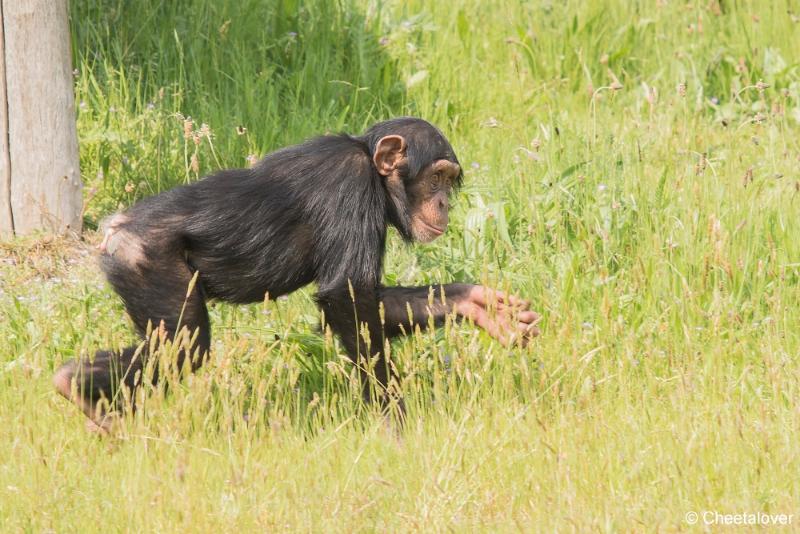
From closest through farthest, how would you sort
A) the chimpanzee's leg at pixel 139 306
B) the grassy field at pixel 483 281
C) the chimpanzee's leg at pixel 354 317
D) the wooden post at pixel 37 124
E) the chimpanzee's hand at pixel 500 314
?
the grassy field at pixel 483 281 → the chimpanzee's hand at pixel 500 314 → the chimpanzee's leg at pixel 139 306 → the chimpanzee's leg at pixel 354 317 → the wooden post at pixel 37 124

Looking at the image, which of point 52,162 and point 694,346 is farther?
point 52,162

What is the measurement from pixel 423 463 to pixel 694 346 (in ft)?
5.03

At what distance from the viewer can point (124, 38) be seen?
7410mm

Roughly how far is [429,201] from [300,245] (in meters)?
0.59

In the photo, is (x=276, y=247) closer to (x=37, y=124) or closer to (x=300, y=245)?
(x=300, y=245)

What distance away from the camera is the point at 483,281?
416 centimetres

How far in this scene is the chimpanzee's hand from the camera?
13.6 ft

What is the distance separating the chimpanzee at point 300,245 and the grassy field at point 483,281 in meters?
0.17

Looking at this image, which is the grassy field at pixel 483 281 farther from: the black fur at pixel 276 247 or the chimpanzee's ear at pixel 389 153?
the chimpanzee's ear at pixel 389 153

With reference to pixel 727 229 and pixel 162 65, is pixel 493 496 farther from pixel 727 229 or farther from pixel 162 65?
pixel 162 65

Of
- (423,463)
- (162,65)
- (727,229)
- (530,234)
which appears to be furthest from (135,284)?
(162,65)

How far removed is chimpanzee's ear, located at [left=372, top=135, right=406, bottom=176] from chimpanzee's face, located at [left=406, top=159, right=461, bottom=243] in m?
0.12

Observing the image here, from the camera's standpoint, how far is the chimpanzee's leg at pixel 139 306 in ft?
14.1

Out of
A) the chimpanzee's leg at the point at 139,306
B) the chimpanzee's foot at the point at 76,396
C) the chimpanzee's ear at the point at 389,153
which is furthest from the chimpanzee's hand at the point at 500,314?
the chimpanzee's foot at the point at 76,396
